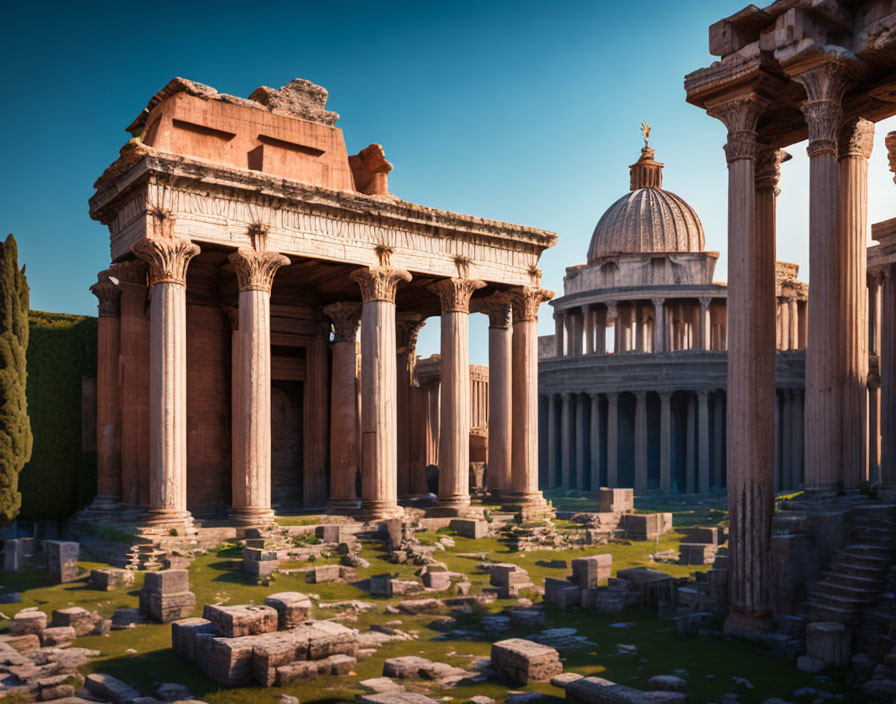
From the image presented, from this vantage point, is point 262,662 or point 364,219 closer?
point 262,662

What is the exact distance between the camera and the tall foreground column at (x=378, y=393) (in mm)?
23969

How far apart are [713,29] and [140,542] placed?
1529 cm

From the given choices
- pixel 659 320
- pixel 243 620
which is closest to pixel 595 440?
pixel 659 320

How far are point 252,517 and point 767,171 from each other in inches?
548

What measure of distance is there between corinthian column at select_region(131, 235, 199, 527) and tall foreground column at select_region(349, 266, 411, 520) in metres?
5.25

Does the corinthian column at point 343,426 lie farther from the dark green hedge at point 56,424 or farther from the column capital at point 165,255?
the column capital at point 165,255

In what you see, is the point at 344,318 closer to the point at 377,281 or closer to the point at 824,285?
the point at 377,281

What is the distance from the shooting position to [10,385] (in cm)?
1883

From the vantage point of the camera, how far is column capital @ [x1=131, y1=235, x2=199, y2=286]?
20141 mm

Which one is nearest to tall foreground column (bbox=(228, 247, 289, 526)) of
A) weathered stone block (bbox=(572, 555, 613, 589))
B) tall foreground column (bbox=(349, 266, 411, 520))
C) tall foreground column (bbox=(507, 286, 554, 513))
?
tall foreground column (bbox=(349, 266, 411, 520))

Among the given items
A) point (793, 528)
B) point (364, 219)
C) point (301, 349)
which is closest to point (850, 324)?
point (793, 528)

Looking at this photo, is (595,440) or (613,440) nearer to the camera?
(613,440)

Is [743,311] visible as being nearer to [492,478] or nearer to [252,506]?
[252,506]

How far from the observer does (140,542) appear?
1941 cm
